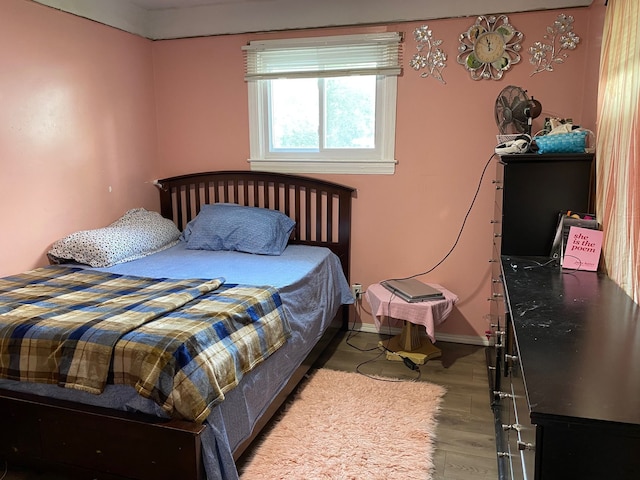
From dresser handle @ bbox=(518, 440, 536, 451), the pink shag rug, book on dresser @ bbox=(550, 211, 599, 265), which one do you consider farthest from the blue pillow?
dresser handle @ bbox=(518, 440, 536, 451)

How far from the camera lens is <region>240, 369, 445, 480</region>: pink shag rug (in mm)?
2143

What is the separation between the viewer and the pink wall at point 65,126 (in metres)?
2.82

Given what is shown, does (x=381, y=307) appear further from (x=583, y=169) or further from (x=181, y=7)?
(x=181, y=7)

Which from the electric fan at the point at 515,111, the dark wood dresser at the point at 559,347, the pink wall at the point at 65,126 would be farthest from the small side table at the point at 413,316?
the pink wall at the point at 65,126

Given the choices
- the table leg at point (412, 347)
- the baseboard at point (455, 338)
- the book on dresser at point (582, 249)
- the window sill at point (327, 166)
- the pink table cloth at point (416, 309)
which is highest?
the window sill at point (327, 166)

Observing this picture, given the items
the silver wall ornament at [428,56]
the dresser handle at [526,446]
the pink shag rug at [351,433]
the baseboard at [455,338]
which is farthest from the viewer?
the baseboard at [455,338]

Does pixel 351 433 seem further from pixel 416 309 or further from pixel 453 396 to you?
pixel 416 309

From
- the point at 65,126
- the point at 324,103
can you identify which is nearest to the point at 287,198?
the point at 324,103

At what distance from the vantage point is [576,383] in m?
1.14

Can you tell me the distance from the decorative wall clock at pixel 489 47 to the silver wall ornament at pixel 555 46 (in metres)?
0.11

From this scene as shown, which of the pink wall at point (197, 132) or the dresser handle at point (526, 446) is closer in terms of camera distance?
the dresser handle at point (526, 446)

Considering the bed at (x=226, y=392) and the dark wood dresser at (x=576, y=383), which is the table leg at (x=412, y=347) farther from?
the dark wood dresser at (x=576, y=383)

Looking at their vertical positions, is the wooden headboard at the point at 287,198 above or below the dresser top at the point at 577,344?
above

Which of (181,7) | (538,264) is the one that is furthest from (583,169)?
(181,7)
